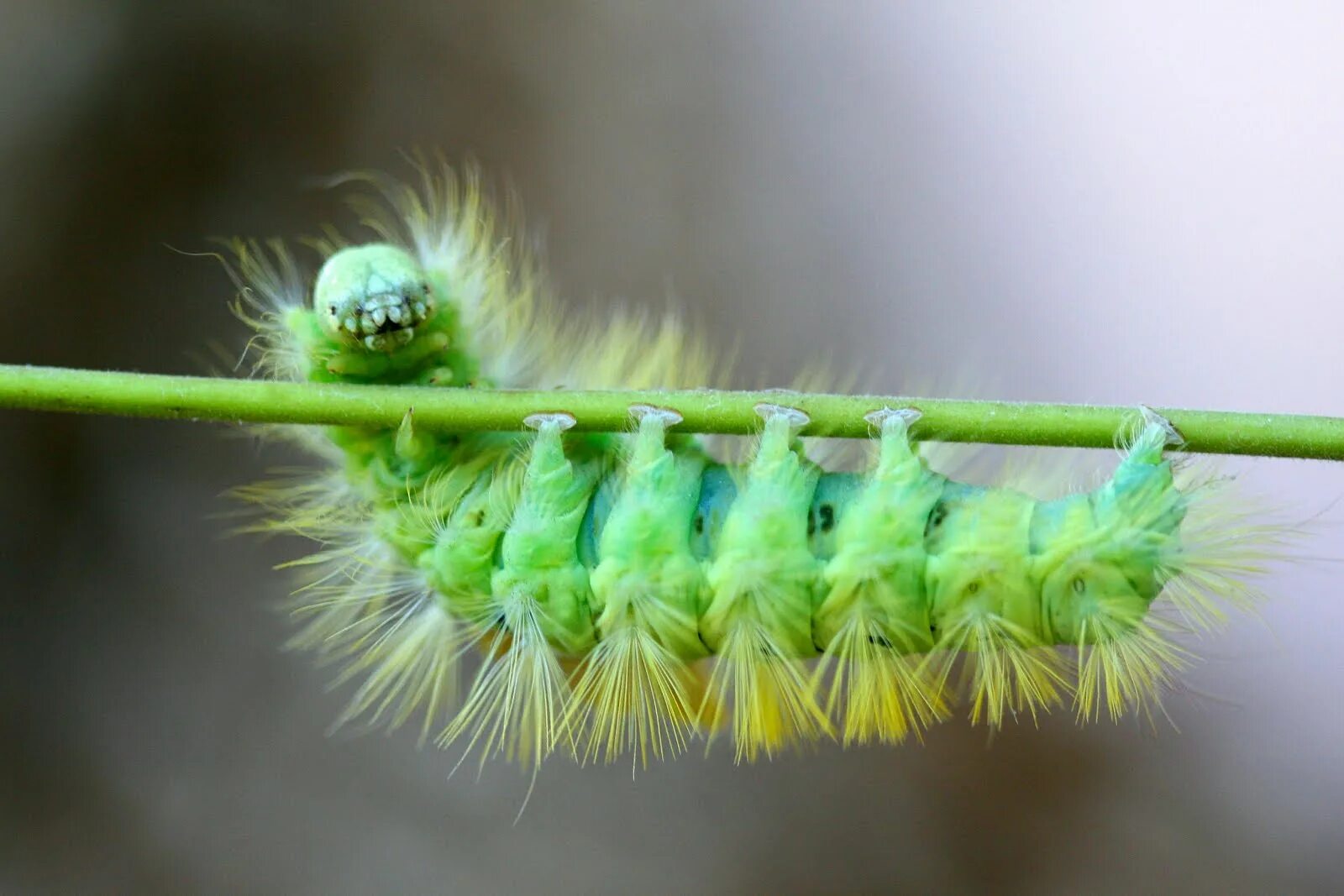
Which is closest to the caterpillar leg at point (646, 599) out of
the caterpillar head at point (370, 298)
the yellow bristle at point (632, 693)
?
the yellow bristle at point (632, 693)

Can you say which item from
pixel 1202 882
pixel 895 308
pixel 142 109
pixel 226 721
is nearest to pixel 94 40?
pixel 142 109

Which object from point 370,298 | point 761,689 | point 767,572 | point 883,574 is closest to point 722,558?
point 767,572

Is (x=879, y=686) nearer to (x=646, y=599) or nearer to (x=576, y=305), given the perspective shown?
(x=646, y=599)

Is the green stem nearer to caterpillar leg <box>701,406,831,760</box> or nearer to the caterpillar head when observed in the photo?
caterpillar leg <box>701,406,831,760</box>

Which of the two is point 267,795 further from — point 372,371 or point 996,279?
point 996,279

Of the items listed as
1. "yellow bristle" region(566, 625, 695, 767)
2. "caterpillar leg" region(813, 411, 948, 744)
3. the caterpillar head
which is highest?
the caterpillar head

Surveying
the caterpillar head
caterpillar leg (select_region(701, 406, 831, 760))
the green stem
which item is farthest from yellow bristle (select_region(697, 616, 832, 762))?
the caterpillar head
